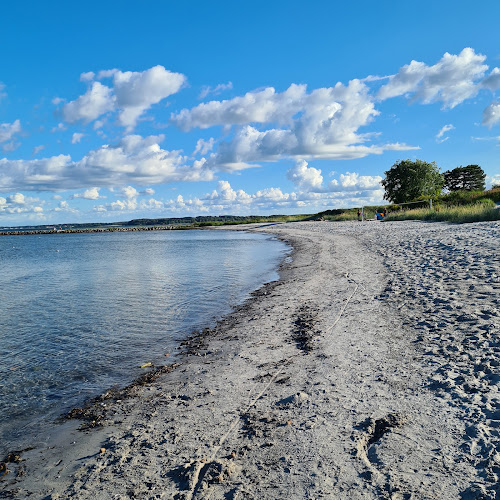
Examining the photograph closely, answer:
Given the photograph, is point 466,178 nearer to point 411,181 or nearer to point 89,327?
point 411,181

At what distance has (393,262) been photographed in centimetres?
1634

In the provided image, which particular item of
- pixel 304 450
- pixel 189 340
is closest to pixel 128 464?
pixel 304 450

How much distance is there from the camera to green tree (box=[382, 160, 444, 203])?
71.7 meters

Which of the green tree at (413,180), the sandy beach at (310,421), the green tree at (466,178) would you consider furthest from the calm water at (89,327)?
the green tree at (466,178)

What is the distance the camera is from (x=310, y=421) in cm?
469

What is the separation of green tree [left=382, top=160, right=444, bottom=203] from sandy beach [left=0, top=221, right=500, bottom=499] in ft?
226

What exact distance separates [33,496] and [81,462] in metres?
0.58

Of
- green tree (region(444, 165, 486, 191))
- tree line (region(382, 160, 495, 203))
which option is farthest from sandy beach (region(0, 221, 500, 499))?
green tree (region(444, 165, 486, 191))

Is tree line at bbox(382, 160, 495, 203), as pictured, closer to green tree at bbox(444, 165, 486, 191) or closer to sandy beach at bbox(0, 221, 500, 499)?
green tree at bbox(444, 165, 486, 191)

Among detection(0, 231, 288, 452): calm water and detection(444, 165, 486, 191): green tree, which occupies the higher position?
detection(444, 165, 486, 191): green tree

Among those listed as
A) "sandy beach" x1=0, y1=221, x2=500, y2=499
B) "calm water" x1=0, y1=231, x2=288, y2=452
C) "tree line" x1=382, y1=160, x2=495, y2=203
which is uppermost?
"tree line" x1=382, y1=160, x2=495, y2=203

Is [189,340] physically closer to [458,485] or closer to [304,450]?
[304,450]

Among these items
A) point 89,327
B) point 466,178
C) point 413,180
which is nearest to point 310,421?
point 89,327

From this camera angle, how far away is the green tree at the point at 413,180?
235 feet
